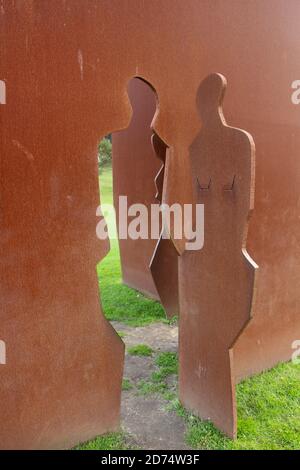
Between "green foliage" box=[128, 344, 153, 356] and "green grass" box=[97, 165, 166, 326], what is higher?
"green foliage" box=[128, 344, 153, 356]

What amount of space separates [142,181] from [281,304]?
106 inches

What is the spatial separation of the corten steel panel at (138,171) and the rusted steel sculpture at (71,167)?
264cm

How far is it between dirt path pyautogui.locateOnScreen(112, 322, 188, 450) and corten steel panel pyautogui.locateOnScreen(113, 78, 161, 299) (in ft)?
5.41

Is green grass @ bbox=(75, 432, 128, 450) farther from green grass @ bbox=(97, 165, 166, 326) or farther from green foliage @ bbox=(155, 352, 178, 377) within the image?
green grass @ bbox=(97, 165, 166, 326)

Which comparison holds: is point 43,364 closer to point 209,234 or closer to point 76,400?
point 76,400

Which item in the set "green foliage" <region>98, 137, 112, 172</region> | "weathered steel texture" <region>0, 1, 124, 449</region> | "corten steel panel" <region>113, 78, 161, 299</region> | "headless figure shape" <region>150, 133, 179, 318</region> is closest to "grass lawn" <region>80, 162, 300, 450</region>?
"weathered steel texture" <region>0, 1, 124, 449</region>

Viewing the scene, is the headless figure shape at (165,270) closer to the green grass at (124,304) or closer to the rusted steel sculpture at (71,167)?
the green grass at (124,304)

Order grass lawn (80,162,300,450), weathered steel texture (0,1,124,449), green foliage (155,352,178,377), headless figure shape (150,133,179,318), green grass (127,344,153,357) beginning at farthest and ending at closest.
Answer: headless figure shape (150,133,179,318), green grass (127,344,153,357), green foliage (155,352,178,377), grass lawn (80,162,300,450), weathered steel texture (0,1,124,449)

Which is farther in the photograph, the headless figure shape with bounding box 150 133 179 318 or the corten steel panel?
the corten steel panel

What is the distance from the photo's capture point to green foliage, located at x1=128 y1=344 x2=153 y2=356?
424 centimetres

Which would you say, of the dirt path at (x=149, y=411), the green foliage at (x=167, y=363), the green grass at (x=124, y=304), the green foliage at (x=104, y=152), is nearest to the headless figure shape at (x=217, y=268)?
the dirt path at (x=149, y=411)

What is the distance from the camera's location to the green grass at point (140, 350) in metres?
4.24

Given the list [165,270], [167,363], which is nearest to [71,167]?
[167,363]

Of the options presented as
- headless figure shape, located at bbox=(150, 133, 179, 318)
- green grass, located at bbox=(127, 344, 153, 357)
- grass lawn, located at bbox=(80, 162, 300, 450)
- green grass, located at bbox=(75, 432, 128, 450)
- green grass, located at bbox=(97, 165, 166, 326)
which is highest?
headless figure shape, located at bbox=(150, 133, 179, 318)
